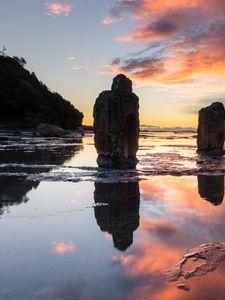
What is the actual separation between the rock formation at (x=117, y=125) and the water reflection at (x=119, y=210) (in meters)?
4.94

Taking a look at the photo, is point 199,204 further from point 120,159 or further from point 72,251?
point 120,159

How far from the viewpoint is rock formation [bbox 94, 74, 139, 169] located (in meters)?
18.4

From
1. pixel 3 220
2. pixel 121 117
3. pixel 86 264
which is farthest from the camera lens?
pixel 121 117

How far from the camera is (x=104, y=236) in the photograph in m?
7.16

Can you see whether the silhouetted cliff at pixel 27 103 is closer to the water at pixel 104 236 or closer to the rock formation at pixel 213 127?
the rock formation at pixel 213 127

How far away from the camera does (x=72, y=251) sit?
20.5 feet

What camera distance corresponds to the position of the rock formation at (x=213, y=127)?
2744 cm

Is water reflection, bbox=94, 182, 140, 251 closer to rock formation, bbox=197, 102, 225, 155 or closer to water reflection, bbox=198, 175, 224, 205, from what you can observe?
water reflection, bbox=198, 175, 224, 205

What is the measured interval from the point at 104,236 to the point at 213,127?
21.9 metres

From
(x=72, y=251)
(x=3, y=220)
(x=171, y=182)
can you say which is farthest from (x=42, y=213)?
(x=171, y=182)

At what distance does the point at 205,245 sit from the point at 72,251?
2180 millimetres

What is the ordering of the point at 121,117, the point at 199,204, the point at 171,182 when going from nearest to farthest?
the point at 199,204, the point at 171,182, the point at 121,117

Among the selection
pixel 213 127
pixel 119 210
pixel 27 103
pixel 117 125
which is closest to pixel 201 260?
pixel 119 210

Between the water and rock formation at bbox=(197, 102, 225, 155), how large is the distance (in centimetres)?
1413
